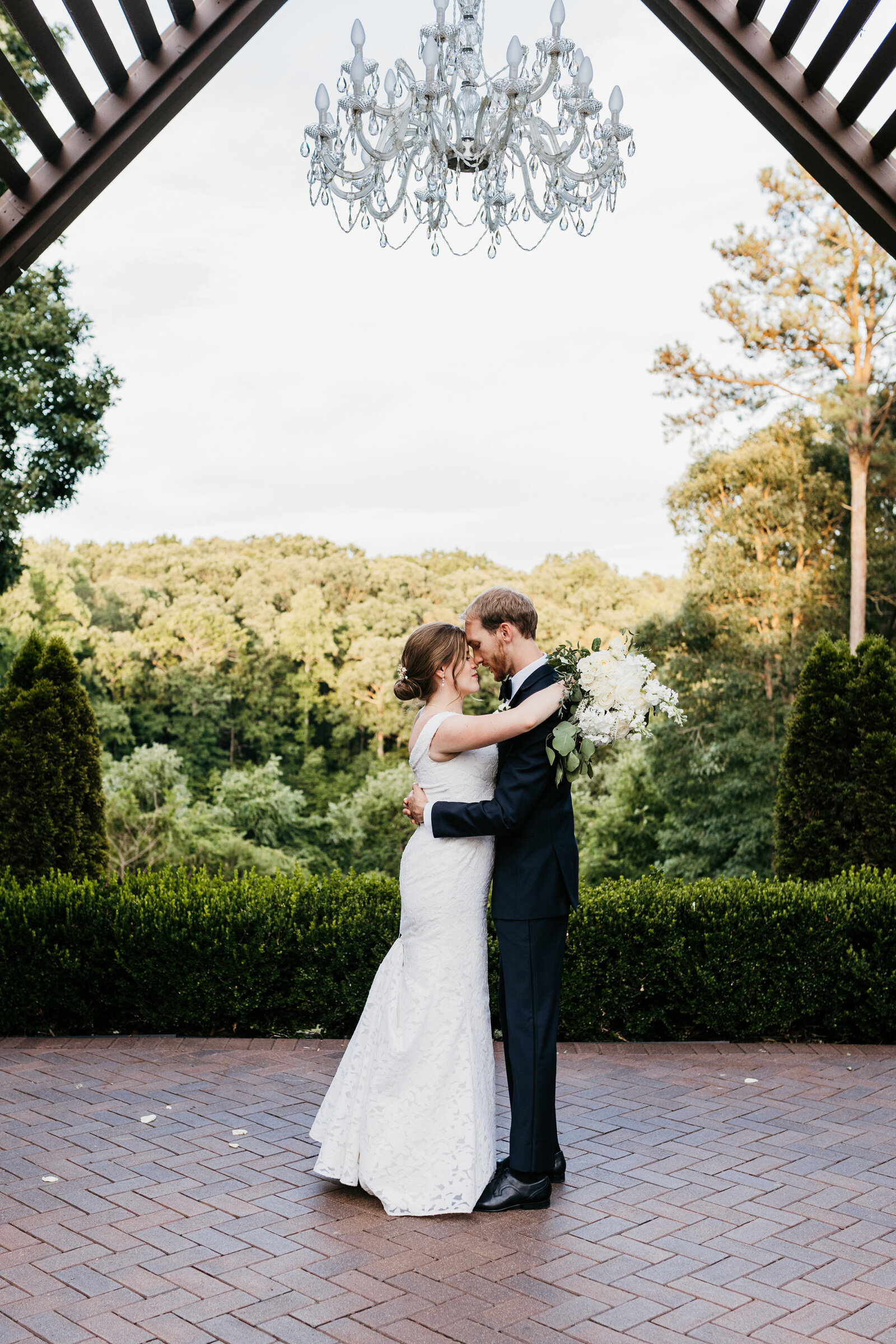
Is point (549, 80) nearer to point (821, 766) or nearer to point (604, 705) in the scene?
point (604, 705)

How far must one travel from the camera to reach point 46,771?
285 inches

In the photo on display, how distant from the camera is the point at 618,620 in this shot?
2598cm

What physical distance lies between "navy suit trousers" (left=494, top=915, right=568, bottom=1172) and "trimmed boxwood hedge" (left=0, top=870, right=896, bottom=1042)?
202 cm

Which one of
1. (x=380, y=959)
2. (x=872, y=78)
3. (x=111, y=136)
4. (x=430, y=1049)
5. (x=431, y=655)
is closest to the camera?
(x=872, y=78)

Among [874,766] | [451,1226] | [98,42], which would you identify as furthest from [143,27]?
[874,766]

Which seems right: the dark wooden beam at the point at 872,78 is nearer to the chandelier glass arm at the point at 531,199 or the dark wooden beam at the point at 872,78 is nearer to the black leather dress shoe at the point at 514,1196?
the chandelier glass arm at the point at 531,199

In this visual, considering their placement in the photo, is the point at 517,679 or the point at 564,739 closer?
the point at 564,739

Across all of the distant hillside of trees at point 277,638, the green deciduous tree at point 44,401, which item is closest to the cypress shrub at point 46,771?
the green deciduous tree at point 44,401

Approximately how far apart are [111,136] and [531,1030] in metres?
2.84

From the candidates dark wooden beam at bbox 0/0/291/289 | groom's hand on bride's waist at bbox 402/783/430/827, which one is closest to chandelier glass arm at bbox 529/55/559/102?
dark wooden beam at bbox 0/0/291/289

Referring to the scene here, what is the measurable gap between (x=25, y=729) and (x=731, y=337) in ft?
51.2

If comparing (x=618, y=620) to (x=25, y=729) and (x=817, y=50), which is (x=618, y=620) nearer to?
(x=25, y=729)

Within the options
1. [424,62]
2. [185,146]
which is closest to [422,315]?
[185,146]

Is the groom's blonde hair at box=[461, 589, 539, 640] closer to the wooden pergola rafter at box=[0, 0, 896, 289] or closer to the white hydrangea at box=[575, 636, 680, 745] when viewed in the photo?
the white hydrangea at box=[575, 636, 680, 745]
